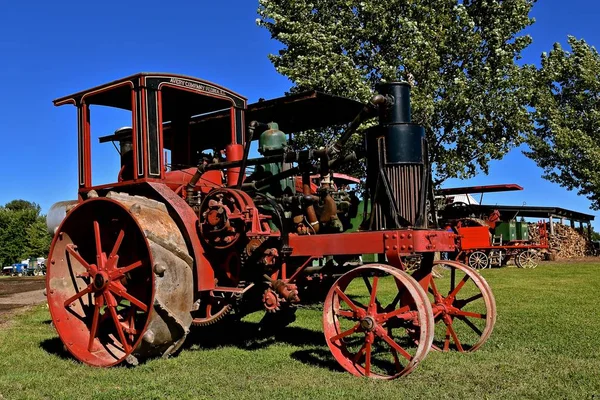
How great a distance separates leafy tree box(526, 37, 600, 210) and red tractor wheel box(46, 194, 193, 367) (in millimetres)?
23524

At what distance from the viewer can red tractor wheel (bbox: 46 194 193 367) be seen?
576 centimetres

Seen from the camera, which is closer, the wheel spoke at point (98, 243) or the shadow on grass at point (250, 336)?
the wheel spoke at point (98, 243)

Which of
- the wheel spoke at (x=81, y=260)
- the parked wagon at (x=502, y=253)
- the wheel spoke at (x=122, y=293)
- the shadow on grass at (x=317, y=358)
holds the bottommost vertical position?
the shadow on grass at (x=317, y=358)

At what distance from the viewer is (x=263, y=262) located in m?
6.11

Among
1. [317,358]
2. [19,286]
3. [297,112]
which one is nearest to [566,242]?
[19,286]

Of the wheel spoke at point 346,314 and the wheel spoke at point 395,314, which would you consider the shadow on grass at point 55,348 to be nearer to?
the wheel spoke at point 346,314

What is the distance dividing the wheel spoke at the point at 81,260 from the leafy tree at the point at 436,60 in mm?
11028

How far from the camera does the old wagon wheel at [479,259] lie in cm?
2373

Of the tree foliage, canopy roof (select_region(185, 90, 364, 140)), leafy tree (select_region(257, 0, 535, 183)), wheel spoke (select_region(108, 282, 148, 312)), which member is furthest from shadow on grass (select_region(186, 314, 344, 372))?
the tree foliage

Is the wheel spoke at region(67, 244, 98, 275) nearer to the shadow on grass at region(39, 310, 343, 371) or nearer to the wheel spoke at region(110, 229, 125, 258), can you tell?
the wheel spoke at region(110, 229, 125, 258)

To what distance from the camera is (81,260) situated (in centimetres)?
646


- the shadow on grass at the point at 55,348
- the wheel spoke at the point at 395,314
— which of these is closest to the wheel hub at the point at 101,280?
the shadow on grass at the point at 55,348

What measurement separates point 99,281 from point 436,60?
1362 cm

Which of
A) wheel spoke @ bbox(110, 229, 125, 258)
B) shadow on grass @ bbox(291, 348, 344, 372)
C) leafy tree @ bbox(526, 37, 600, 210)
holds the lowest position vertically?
shadow on grass @ bbox(291, 348, 344, 372)
